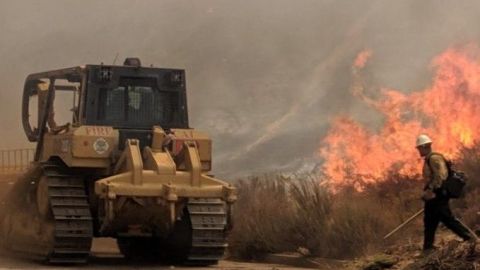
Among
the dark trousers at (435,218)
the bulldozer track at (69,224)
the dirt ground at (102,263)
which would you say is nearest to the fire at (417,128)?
the dirt ground at (102,263)

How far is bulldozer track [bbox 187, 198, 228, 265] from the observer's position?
45.2ft

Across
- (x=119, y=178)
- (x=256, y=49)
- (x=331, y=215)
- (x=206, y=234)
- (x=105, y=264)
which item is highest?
(x=256, y=49)

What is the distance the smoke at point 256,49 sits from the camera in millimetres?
46281

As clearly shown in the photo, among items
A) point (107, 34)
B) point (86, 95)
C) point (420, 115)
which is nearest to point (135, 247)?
point (86, 95)

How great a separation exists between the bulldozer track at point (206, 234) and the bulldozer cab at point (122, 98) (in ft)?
4.67

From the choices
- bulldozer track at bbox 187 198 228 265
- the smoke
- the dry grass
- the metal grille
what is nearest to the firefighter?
the dry grass

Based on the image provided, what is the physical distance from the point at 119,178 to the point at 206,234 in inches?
73.7

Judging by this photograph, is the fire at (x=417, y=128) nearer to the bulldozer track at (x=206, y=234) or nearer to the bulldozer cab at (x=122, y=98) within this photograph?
the bulldozer track at (x=206, y=234)

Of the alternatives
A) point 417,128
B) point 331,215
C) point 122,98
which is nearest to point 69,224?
point 122,98

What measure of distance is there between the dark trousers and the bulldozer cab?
4665 millimetres

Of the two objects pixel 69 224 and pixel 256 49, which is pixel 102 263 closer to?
pixel 69 224

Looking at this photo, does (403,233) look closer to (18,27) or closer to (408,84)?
(408,84)

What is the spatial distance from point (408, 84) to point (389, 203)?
27928 mm

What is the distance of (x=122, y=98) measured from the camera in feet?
47.7
